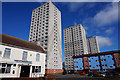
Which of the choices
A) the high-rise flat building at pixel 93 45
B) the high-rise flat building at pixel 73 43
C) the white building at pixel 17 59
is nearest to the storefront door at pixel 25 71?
the white building at pixel 17 59

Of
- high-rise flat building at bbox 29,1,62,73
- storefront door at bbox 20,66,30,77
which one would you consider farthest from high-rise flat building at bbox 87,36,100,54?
storefront door at bbox 20,66,30,77

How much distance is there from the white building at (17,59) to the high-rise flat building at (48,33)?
25.5 metres

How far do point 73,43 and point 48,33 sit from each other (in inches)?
1935

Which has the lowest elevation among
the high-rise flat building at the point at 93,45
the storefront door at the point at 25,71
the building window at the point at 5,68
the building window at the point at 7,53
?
the storefront door at the point at 25,71

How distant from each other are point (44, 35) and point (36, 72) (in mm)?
35539

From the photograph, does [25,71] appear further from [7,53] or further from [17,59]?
[7,53]

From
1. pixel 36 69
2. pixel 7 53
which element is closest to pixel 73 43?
pixel 36 69

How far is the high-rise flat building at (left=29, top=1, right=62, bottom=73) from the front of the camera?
47.5 metres

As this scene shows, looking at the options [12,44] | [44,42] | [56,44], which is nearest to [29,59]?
[12,44]

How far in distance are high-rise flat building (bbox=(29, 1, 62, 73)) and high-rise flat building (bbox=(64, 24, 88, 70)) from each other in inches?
1395

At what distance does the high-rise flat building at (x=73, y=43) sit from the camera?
3394 inches

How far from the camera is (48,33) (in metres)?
51.8

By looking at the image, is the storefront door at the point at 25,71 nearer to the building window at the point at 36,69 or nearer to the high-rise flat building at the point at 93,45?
the building window at the point at 36,69

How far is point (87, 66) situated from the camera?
154ft
